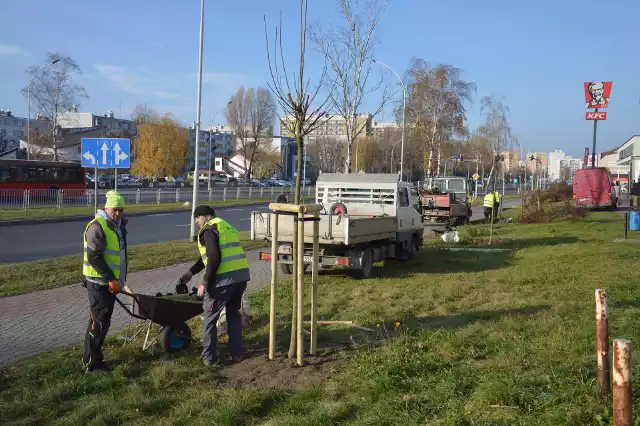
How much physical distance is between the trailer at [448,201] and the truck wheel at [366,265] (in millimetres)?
13023

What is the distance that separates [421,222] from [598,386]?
1151 cm

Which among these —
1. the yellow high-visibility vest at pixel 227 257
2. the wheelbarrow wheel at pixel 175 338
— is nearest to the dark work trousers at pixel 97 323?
the wheelbarrow wheel at pixel 175 338

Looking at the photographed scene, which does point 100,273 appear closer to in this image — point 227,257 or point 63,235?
point 227,257

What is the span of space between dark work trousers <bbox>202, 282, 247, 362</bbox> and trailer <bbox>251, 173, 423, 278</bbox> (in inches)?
178

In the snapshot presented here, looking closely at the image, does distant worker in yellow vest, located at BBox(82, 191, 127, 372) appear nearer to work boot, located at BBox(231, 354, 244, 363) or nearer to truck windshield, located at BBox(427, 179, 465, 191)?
work boot, located at BBox(231, 354, 244, 363)

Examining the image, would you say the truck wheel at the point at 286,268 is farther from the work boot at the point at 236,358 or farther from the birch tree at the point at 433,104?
the birch tree at the point at 433,104

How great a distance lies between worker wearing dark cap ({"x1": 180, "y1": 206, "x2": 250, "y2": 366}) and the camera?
232 inches

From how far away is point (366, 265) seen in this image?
1190 centimetres

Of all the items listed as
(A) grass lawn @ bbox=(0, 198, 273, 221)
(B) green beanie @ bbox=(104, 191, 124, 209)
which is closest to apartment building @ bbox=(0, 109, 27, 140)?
(A) grass lawn @ bbox=(0, 198, 273, 221)

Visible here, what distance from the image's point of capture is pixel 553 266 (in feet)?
39.3

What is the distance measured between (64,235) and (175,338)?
53.6 feet

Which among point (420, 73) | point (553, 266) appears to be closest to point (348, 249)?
point (553, 266)

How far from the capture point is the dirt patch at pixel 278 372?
532cm

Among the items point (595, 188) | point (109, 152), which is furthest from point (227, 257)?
point (595, 188)
